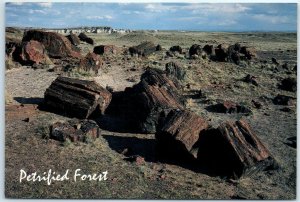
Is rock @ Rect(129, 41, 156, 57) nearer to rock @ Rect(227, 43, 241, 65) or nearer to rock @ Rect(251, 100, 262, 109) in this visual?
rock @ Rect(227, 43, 241, 65)

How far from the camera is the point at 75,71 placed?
12836 mm

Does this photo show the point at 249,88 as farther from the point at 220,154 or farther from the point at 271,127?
the point at 220,154

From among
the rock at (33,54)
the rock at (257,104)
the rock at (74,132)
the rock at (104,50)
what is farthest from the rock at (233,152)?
the rock at (104,50)

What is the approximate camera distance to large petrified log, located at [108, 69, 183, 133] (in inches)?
337

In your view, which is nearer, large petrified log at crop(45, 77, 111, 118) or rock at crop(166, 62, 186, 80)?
large petrified log at crop(45, 77, 111, 118)

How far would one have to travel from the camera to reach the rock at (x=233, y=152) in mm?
7031

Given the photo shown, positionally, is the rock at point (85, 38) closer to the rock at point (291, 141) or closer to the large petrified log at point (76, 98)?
the large petrified log at point (76, 98)

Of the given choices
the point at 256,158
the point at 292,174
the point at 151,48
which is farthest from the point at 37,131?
the point at 151,48

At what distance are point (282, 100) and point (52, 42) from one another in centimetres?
807

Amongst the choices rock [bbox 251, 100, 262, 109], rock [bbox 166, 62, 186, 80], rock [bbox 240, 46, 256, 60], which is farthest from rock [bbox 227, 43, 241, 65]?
rock [bbox 251, 100, 262, 109]

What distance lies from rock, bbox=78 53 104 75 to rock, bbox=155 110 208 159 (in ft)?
19.5

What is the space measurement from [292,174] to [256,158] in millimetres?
907

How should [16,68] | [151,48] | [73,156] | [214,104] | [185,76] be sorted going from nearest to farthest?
[73,156], [214,104], [16,68], [185,76], [151,48]

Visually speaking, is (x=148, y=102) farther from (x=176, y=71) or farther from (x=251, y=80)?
(x=251, y=80)
